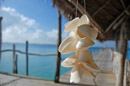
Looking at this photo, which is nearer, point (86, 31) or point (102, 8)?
point (86, 31)

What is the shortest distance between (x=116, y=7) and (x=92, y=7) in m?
0.38

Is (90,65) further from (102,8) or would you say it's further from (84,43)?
(102,8)

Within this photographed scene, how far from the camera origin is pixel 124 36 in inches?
59.4

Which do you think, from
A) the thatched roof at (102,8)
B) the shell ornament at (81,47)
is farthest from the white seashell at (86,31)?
the thatched roof at (102,8)

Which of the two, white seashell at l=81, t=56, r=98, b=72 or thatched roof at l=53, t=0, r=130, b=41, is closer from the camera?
white seashell at l=81, t=56, r=98, b=72

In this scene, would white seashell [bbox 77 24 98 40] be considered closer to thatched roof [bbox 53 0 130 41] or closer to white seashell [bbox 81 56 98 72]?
white seashell [bbox 81 56 98 72]

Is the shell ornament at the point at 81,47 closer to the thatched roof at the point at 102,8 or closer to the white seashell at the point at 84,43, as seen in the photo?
the white seashell at the point at 84,43

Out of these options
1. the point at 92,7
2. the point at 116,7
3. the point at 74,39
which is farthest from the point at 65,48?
the point at 116,7

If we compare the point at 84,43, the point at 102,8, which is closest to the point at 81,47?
the point at 84,43

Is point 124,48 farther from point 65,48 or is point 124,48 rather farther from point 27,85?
point 27,85

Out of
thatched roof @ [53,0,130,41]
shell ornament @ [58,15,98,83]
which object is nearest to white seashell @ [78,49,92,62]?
shell ornament @ [58,15,98,83]

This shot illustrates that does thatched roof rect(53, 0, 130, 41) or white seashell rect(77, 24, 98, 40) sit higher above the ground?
thatched roof rect(53, 0, 130, 41)

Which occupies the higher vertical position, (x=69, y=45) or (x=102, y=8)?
(x=102, y=8)

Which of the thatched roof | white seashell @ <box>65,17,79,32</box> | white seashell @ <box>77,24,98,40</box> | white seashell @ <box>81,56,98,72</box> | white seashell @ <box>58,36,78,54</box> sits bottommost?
white seashell @ <box>81,56,98,72</box>
